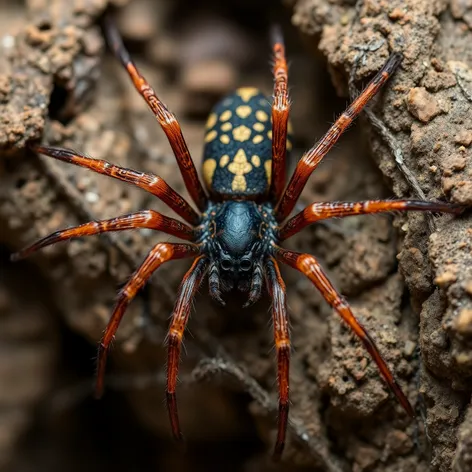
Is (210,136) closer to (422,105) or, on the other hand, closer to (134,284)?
(134,284)

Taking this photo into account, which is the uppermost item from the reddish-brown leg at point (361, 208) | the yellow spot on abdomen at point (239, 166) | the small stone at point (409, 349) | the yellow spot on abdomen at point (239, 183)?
the yellow spot on abdomen at point (239, 166)

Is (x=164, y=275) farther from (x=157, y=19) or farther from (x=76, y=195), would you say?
(x=157, y=19)

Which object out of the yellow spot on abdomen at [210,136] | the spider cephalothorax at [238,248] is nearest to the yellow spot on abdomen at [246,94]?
the yellow spot on abdomen at [210,136]

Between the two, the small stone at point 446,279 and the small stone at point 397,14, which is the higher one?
the small stone at point 397,14

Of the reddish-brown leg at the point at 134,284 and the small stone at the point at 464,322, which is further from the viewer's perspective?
the reddish-brown leg at the point at 134,284

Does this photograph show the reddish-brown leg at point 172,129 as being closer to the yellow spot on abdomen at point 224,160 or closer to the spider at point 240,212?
the spider at point 240,212

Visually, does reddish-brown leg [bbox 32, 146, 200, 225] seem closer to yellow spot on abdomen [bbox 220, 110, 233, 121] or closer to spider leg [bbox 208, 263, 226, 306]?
spider leg [bbox 208, 263, 226, 306]

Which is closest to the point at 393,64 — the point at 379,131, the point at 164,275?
the point at 379,131

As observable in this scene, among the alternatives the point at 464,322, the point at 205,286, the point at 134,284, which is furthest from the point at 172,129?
the point at 464,322
